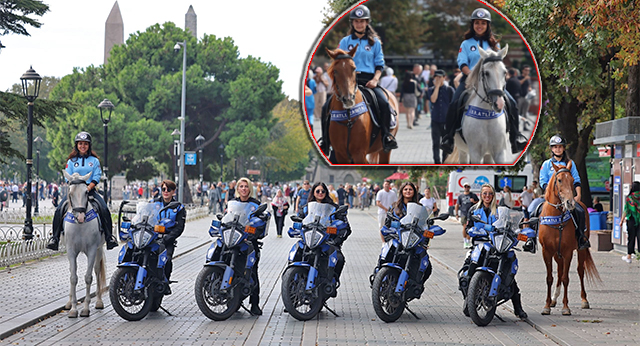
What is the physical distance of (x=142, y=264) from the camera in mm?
10375

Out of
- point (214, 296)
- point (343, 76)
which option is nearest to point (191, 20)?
point (343, 76)

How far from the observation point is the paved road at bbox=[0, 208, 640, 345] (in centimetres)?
882

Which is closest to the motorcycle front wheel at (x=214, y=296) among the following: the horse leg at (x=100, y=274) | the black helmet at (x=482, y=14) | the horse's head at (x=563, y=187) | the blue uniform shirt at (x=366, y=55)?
the horse leg at (x=100, y=274)

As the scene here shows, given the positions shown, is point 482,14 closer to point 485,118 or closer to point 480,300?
point 485,118

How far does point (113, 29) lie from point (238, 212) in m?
98.5

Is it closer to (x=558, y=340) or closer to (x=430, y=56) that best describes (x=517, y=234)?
(x=558, y=340)

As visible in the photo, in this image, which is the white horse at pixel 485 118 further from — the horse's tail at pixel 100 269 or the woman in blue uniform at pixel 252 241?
the horse's tail at pixel 100 269

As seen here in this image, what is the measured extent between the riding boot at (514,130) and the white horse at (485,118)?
3.6 inches

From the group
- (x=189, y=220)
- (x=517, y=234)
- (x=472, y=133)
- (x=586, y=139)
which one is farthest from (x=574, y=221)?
(x=189, y=220)

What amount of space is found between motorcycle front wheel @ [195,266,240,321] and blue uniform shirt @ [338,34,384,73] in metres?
6.38

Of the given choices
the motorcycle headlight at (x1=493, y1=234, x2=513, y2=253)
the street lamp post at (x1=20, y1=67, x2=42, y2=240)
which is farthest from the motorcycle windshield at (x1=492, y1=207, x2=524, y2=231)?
the street lamp post at (x1=20, y1=67, x2=42, y2=240)

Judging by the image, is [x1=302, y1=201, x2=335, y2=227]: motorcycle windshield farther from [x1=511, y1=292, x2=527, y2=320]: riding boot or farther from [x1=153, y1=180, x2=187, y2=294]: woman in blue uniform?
[x1=511, y1=292, x2=527, y2=320]: riding boot

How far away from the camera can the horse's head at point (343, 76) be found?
1510cm

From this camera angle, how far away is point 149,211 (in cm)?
1057
